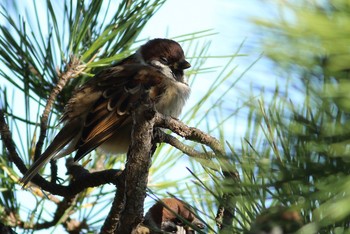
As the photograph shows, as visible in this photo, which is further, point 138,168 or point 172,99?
point 172,99

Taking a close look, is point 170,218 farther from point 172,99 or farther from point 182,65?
point 182,65

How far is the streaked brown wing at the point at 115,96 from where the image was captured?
2939 millimetres

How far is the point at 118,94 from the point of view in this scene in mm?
3014

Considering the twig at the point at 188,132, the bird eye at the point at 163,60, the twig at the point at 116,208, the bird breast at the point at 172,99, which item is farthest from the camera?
the bird eye at the point at 163,60

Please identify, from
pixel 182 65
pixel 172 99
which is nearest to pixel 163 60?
pixel 182 65

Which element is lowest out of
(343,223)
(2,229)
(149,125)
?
(343,223)

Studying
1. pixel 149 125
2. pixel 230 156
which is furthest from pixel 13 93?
pixel 230 156

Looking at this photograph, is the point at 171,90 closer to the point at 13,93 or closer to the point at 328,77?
the point at 13,93

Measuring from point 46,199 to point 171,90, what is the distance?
3.01 ft

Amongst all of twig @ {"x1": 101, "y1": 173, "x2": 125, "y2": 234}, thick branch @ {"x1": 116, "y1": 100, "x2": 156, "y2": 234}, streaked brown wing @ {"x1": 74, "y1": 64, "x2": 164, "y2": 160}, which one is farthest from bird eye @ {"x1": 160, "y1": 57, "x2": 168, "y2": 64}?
thick branch @ {"x1": 116, "y1": 100, "x2": 156, "y2": 234}

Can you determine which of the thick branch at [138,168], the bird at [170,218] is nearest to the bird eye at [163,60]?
the bird at [170,218]

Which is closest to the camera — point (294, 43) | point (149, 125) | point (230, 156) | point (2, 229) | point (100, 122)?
point (294, 43)

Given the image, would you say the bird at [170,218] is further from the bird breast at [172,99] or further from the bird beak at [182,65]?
the bird beak at [182,65]

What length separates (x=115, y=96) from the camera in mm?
3004
